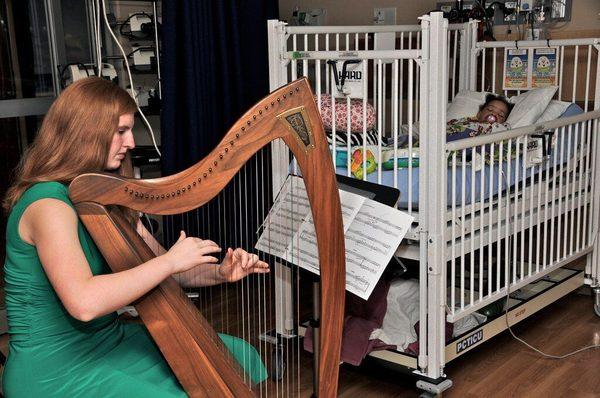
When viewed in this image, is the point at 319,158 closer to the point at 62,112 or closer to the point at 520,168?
the point at 62,112

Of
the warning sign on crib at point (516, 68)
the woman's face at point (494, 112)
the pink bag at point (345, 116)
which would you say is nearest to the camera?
the pink bag at point (345, 116)

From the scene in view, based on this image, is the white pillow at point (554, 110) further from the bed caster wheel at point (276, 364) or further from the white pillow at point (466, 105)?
the bed caster wheel at point (276, 364)

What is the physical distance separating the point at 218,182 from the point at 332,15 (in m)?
2.90

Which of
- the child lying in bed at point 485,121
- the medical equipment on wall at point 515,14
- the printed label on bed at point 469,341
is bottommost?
the printed label on bed at point 469,341

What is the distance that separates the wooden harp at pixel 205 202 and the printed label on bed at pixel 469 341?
2.98 ft

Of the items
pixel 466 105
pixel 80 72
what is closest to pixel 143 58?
pixel 80 72

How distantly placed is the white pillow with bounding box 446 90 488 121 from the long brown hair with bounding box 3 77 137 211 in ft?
6.65

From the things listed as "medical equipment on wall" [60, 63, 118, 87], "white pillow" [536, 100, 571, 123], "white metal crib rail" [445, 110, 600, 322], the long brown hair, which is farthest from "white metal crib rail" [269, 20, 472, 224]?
"medical equipment on wall" [60, 63, 118, 87]

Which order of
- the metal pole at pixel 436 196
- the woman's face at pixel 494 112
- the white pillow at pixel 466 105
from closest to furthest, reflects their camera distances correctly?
the metal pole at pixel 436 196 < the woman's face at pixel 494 112 < the white pillow at pixel 466 105

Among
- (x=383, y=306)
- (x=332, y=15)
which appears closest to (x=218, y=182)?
(x=383, y=306)

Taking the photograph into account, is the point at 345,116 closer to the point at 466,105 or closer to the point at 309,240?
the point at 309,240

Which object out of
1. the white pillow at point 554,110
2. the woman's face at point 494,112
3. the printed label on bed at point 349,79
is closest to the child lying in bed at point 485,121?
the woman's face at point 494,112

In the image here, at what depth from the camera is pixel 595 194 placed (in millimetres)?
3145

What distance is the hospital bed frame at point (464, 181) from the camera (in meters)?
2.24
